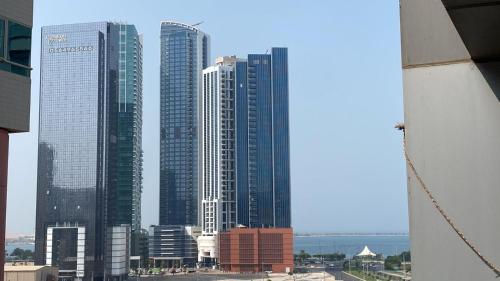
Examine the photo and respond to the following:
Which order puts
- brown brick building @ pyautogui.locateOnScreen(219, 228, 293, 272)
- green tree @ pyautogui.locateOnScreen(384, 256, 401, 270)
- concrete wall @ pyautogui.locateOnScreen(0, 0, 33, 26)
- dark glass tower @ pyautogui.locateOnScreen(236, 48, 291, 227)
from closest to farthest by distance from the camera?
concrete wall @ pyautogui.locateOnScreen(0, 0, 33, 26)
brown brick building @ pyautogui.locateOnScreen(219, 228, 293, 272)
green tree @ pyautogui.locateOnScreen(384, 256, 401, 270)
dark glass tower @ pyautogui.locateOnScreen(236, 48, 291, 227)

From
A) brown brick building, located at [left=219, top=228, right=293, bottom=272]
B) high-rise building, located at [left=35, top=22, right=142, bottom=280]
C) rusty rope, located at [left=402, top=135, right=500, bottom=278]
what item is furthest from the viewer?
high-rise building, located at [left=35, top=22, right=142, bottom=280]

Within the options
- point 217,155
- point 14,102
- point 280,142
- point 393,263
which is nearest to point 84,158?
point 217,155

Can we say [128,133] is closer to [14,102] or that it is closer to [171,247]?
[171,247]

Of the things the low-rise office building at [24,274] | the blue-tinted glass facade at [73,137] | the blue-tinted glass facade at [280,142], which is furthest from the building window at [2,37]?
the blue-tinted glass facade at [280,142]

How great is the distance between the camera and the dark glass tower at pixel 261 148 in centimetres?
8456

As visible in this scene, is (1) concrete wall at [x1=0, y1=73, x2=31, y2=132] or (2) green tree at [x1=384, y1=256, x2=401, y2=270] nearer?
(1) concrete wall at [x1=0, y1=73, x2=31, y2=132]

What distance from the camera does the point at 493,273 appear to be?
1.91 m

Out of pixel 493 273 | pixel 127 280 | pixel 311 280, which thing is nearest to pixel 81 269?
pixel 127 280

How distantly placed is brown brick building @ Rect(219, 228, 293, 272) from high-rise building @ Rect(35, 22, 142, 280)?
52.6ft

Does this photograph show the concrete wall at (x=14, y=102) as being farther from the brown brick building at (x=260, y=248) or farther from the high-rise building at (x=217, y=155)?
the high-rise building at (x=217, y=155)

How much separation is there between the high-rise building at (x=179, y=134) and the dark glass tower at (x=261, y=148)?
8.19 metres

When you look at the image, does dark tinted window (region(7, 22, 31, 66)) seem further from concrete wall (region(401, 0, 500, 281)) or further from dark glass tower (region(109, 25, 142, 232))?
dark glass tower (region(109, 25, 142, 232))

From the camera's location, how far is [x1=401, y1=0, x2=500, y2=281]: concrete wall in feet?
6.36

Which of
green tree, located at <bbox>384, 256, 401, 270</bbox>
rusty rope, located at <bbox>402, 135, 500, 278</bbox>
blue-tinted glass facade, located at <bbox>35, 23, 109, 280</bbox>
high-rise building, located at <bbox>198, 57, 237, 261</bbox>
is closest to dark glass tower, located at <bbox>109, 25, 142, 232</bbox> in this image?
blue-tinted glass facade, located at <bbox>35, 23, 109, 280</bbox>
